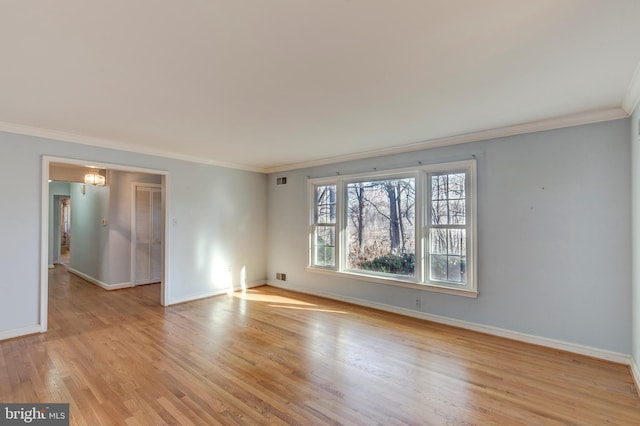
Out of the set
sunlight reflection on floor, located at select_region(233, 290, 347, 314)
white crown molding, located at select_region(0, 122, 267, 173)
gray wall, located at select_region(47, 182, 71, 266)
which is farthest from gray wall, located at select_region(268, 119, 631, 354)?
gray wall, located at select_region(47, 182, 71, 266)

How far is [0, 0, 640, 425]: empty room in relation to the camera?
6.13 feet

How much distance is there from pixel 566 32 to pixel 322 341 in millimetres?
3416

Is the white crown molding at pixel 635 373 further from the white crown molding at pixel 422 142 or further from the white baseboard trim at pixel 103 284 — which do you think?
the white baseboard trim at pixel 103 284

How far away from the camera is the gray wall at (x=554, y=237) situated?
3053mm

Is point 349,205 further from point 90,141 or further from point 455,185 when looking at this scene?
point 90,141

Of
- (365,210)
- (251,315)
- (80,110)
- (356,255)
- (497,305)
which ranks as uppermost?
(80,110)

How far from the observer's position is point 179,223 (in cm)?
514

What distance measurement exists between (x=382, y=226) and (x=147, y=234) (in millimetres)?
5092

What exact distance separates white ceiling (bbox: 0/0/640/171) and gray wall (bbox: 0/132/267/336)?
1.42 feet

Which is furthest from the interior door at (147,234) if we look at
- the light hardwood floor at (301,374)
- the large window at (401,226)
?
the large window at (401,226)

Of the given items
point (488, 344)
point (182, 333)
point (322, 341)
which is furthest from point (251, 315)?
point (488, 344)

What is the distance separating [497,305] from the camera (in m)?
3.71

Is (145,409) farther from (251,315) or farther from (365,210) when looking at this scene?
(365,210)

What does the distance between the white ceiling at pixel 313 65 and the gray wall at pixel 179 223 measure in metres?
0.43
